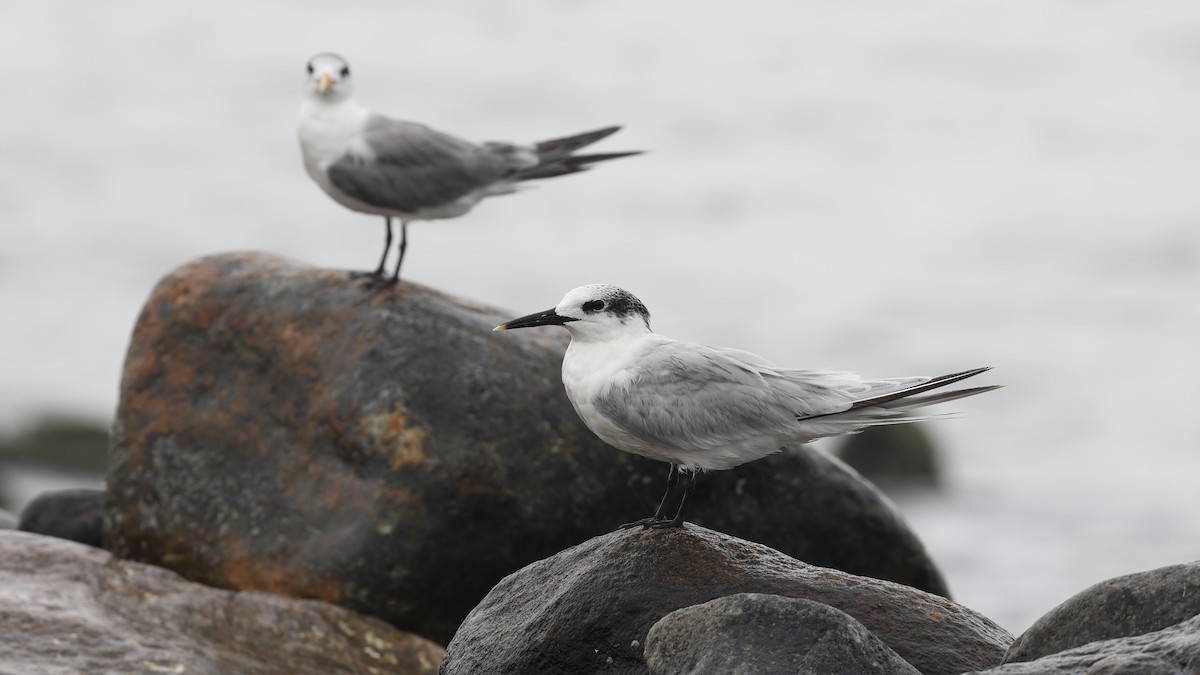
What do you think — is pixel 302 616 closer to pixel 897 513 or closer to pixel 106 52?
pixel 897 513

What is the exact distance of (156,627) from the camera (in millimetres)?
6371

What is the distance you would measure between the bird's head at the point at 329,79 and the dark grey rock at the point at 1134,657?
5.73 metres

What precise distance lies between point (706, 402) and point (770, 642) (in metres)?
1.20

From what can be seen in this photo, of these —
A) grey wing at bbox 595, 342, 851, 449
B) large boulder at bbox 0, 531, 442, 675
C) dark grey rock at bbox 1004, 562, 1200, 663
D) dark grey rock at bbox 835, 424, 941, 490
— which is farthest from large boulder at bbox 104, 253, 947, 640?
dark grey rock at bbox 835, 424, 941, 490

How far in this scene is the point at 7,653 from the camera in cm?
570

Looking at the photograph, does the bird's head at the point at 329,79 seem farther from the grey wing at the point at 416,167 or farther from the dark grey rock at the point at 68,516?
the dark grey rock at the point at 68,516

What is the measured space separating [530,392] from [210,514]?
1.77 m

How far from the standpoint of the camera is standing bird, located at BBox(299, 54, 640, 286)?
836 cm

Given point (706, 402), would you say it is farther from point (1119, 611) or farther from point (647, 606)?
point (1119, 611)

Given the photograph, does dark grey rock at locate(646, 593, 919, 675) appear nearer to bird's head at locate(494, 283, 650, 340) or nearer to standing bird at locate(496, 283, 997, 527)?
standing bird at locate(496, 283, 997, 527)

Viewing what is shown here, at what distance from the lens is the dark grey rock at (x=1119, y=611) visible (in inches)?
180

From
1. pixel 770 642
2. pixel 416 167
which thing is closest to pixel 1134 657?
pixel 770 642

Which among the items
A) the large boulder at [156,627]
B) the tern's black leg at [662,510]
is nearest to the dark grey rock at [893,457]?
the large boulder at [156,627]

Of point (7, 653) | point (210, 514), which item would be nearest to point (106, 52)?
point (210, 514)
